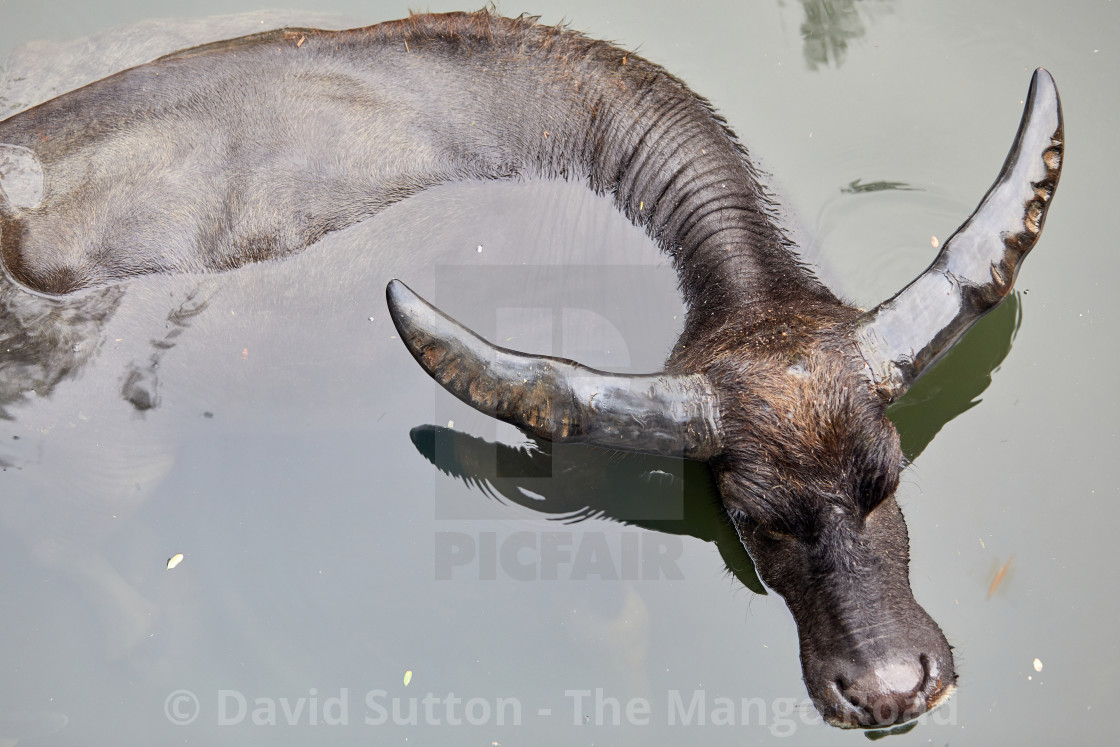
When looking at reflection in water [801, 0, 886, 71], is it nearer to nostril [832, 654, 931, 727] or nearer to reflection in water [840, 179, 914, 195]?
reflection in water [840, 179, 914, 195]

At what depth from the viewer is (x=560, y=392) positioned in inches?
135

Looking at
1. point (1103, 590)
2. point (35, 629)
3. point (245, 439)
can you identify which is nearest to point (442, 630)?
point (245, 439)

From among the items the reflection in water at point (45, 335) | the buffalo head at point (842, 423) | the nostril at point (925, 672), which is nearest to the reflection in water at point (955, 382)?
the buffalo head at point (842, 423)

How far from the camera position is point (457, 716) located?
4.56 meters

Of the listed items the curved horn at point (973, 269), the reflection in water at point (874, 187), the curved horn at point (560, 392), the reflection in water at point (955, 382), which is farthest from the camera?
the reflection in water at point (874, 187)

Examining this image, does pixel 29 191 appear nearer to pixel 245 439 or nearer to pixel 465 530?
pixel 245 439

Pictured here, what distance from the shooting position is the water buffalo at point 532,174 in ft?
12.3

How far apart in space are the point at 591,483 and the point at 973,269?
2.24m

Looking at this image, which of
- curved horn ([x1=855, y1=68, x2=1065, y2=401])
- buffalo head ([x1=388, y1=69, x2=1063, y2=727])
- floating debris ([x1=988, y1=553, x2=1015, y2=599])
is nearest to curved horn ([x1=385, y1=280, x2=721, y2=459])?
buffalo head ([x1=388, y1=69, x2=1063, y2=727])

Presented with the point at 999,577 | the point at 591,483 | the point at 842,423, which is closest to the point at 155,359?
the point at 591,483

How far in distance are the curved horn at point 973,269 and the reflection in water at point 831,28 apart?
2.35m

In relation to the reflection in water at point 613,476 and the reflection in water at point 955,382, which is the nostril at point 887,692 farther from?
the reflection in water at point 955,382

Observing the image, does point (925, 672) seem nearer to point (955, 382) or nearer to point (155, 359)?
point (955, 382)

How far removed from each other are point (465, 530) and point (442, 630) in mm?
559
